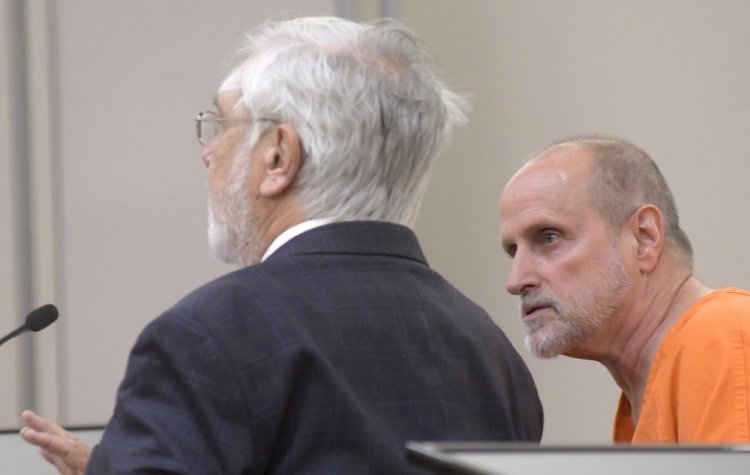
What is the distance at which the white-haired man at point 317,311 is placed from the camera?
132cm

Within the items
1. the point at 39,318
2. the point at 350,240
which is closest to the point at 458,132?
the point at 39,318

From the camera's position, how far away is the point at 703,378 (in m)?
1.79

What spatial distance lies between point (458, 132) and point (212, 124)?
8.23ft

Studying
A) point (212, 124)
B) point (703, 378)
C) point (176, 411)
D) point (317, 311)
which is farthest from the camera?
point (703, 378)

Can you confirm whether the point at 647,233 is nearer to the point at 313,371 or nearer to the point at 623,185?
the point at 623,185

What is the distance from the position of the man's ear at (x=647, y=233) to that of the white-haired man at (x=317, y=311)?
51cm

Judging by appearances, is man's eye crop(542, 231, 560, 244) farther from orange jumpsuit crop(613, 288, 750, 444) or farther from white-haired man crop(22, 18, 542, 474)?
white-haired man crop(22, 18, 542, 474)

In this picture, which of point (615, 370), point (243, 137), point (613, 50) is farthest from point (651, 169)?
point (613, 50)

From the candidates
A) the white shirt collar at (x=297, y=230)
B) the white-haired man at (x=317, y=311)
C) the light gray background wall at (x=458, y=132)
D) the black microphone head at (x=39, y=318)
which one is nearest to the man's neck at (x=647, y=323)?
the white-haired man at (x=317, y=311)

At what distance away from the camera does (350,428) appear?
1364mm

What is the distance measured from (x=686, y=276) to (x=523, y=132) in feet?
6.48

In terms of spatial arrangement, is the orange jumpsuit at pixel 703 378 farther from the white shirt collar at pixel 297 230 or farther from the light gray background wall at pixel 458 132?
the light gray background wall at pixel 458 132

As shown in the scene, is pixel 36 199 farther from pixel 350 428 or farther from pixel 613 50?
pixel 350 428

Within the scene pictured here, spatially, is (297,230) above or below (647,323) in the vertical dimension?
above
